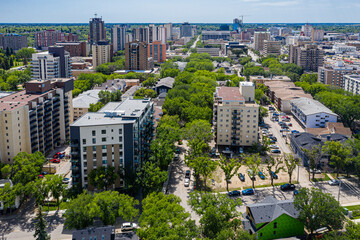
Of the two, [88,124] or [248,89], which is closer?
[88,124]

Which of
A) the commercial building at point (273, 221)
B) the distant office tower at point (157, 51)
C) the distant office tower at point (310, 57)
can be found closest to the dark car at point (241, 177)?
the commercial building at point (273, 221)

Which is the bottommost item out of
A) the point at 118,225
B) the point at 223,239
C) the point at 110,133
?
the point at 118,225

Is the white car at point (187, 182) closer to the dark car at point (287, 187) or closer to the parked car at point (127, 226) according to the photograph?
the parked car at point (127, 226)

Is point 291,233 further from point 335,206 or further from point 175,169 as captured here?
point 175,169

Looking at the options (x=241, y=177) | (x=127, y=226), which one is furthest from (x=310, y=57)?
(x=127, y=226)

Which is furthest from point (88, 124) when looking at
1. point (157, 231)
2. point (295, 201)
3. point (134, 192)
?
point (295, 201)

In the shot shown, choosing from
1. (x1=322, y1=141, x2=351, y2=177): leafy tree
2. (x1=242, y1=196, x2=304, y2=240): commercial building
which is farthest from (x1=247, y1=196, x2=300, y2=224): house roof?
(x1=322, y1=141, x2=351, y2=177): leafy tree
